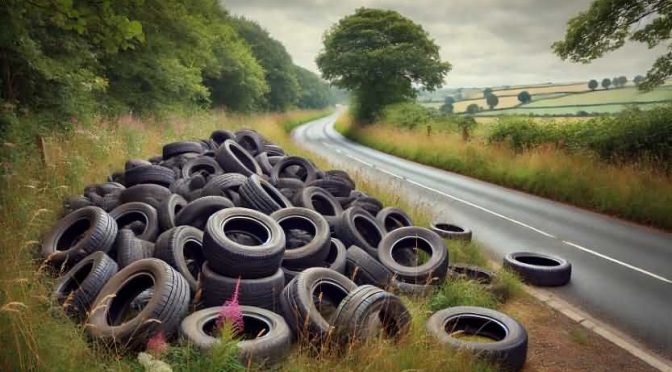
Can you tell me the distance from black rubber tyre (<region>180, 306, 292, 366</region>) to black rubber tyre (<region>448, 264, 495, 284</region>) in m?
3.56

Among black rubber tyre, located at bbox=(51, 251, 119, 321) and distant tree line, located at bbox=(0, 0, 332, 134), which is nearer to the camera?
black rubber tyre, located at bbox=(51, 251, 119, 321)

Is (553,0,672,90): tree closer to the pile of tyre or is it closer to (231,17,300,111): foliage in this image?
the pile of tyre

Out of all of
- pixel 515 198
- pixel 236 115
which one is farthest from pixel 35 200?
pixel 236 115

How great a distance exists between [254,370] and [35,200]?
6.06m

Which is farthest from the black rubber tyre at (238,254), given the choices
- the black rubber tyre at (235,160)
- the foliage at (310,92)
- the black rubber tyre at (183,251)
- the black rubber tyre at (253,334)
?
the foliage at (310,92)

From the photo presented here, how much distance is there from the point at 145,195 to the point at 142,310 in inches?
158

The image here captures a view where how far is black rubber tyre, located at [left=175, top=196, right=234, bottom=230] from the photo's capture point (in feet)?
26.2

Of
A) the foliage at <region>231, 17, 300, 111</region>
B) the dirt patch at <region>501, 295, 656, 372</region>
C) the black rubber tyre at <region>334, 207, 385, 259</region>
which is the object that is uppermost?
the foliage at <region>231, 17, 300, 111</region>

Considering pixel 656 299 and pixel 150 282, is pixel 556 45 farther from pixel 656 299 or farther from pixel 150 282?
pixel 150 282

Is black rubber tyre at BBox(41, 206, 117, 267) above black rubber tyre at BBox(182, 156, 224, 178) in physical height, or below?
below

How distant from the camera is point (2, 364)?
384 centimetres

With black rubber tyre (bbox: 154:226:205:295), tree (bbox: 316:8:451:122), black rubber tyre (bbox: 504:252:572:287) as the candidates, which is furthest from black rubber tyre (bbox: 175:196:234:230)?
tree (bbox: 316:8:451:122)

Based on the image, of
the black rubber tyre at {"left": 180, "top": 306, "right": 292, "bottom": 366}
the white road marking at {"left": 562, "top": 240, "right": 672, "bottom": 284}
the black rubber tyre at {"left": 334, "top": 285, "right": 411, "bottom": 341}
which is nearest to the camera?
the black rubber tyre at {"left": 180, "top": 306, "right": 292, "bottom": 366}

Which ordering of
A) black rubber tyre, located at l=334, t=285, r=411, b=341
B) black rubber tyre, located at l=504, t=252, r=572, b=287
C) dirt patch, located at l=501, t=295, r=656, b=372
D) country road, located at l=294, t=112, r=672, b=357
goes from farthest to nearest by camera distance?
black rubber tyre, located at l=504, t=252, r=572, b=287
country road, located at l=294, t=112, r=672, b=357
dirt patch, located at l=501, t=295, r=656, b=372
black rubber tyre, located at l=334, t=285, r=411, b=341
